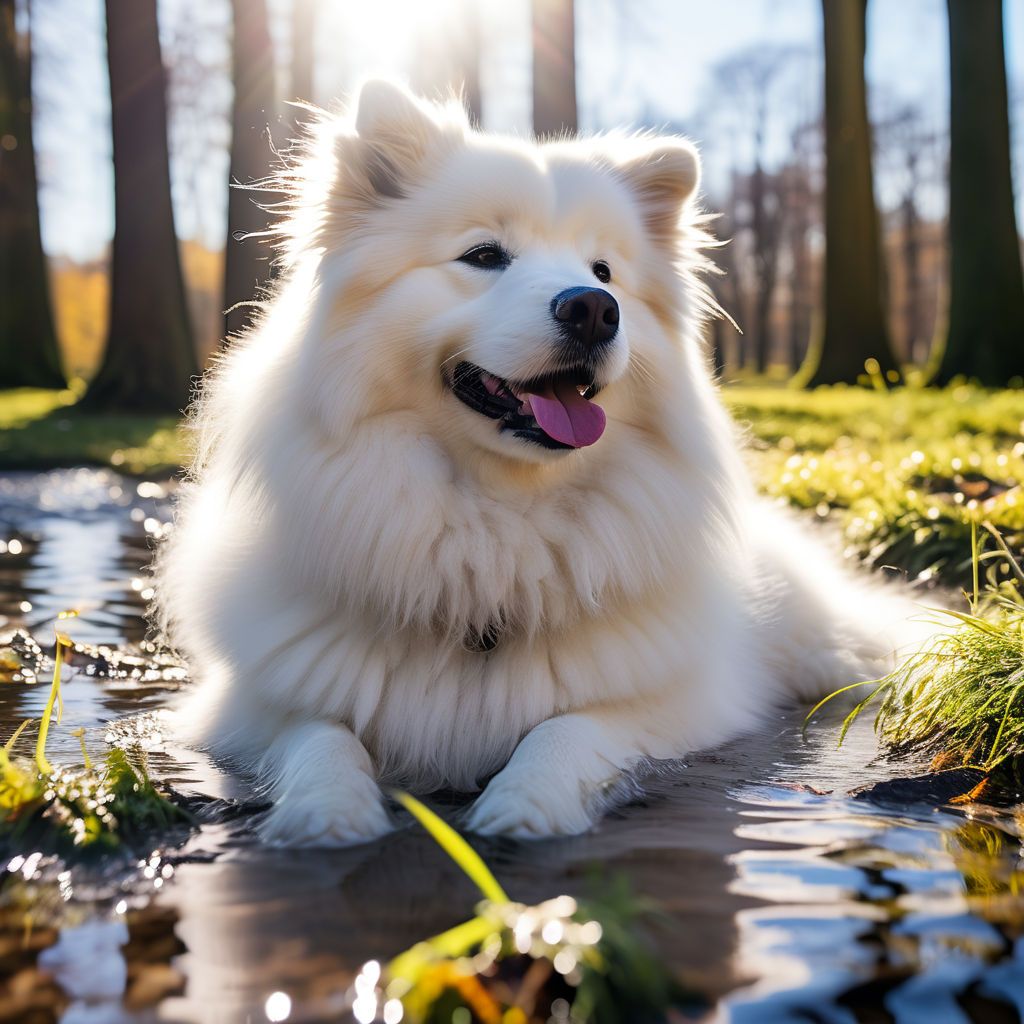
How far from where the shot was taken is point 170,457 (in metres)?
10.8

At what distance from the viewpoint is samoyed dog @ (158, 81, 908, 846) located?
10.2 feet

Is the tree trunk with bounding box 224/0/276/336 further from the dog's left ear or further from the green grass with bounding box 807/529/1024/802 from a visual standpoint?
the green grass with bounding box 807/529/1024/802

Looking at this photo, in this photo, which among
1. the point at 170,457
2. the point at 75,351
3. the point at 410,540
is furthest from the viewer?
the point at 75,351

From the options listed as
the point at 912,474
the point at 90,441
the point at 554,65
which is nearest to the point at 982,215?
the point at 554,65

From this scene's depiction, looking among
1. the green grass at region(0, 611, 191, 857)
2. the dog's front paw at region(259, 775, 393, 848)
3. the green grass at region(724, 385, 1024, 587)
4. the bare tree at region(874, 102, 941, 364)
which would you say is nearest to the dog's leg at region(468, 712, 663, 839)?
the dog's front paw at region(259, 775, 393, 848)

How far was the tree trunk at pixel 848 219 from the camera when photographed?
1498 centimetres

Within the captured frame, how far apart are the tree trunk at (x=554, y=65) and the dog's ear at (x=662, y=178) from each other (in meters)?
8.69

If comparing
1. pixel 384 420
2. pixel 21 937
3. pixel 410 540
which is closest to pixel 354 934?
pixel 21 937

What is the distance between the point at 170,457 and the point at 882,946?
31.5ft

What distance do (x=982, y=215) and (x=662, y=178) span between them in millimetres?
11687

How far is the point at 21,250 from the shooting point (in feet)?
75.0

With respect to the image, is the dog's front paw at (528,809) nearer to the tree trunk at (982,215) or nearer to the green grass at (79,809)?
the green grass at (79,809)

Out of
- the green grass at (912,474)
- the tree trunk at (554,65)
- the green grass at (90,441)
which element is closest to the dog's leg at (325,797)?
the green grass at (912,474)

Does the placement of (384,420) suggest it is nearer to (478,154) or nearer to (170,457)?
(478,154)
